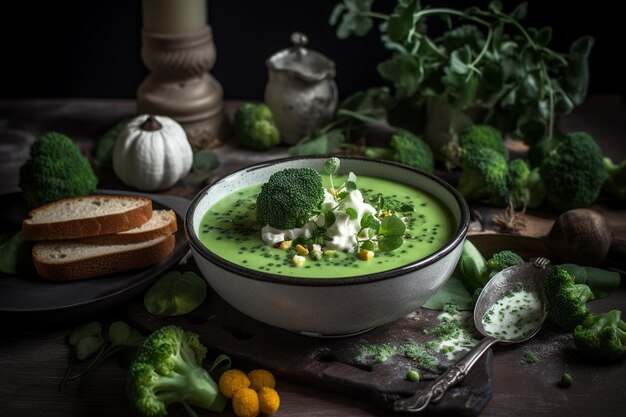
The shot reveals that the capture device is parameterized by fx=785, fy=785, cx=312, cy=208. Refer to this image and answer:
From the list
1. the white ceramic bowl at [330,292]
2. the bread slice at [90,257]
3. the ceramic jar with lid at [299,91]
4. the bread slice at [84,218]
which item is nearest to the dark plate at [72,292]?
the bread slice at [90,257]

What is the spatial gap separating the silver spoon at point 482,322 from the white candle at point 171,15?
186 centimetres

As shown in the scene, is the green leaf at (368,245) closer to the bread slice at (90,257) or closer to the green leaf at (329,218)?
the green leaf at (329,218)

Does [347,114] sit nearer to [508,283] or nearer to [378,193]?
[378,193]

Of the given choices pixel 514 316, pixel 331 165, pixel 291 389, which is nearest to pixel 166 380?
pixel 291 389

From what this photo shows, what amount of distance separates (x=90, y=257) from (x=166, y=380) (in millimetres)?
610

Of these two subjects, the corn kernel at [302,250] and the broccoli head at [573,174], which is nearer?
the corn kernel at [302,250]

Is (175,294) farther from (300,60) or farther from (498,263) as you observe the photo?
(300,60)

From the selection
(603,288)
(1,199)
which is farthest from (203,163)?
(603,288)

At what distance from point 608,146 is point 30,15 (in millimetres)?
2909

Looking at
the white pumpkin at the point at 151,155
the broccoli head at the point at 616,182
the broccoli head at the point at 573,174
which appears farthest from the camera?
the white pumpkin at the point at 151,155

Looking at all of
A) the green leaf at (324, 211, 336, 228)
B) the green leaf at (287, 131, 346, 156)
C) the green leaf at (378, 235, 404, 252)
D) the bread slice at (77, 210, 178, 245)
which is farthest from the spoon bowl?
the green leaf at (287, 131, 346, 156)

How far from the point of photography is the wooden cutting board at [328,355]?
186cm

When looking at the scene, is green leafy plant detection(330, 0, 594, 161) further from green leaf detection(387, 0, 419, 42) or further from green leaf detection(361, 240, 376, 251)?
green leaf detection(361, 240, 376, 251)

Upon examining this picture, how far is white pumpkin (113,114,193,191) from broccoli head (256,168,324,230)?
0.97m
